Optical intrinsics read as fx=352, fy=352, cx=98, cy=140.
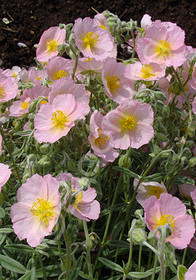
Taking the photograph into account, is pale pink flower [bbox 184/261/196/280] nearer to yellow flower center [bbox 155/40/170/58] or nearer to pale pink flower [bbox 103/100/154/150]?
pale pink flower [bbox 103/100/154/150]

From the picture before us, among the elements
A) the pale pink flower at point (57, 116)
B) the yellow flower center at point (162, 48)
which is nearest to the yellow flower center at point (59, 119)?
the pale pink flower at point (57, 116)

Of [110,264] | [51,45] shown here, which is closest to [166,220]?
[110,264]

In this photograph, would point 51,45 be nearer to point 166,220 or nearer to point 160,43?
point 160,43

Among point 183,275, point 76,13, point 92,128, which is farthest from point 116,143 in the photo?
point 76,13

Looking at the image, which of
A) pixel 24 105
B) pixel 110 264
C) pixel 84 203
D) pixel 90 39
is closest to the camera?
pixel 84 203

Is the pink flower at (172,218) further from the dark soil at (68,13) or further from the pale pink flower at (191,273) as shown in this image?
the dark soil at (68,13)

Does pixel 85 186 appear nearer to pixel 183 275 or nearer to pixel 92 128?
pixel 92 128

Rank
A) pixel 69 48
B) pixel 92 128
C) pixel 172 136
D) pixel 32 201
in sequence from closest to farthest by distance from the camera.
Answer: pixel 32 201, pixel 92 128, pixel 69 48, pixel 172 136
